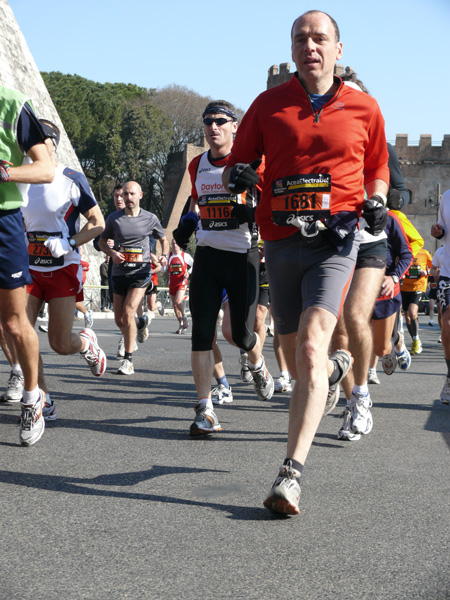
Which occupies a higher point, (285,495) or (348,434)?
(285,495)

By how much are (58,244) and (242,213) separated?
52.1 inches

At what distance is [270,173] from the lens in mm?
4707

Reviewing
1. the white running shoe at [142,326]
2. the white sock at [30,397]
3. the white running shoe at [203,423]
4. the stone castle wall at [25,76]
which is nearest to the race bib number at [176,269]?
the white running shoe at [142,326]

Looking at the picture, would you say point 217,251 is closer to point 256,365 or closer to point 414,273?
point 256,365

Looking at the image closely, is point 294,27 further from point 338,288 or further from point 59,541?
point 59,541

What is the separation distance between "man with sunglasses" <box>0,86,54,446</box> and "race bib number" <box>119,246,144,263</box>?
5.23 metres

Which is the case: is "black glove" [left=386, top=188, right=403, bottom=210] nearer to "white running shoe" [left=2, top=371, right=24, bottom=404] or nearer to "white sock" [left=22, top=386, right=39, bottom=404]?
"white sock" [left=22, top=386, right=39, bottom=404]

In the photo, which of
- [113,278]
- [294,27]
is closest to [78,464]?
[294,27]

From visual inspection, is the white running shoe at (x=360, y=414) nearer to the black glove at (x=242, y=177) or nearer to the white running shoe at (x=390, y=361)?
the black glove at (x=242, y=177)

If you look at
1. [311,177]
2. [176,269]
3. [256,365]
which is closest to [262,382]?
[256,365]

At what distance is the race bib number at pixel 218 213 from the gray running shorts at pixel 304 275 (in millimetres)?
1843

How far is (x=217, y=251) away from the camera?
6613 mm

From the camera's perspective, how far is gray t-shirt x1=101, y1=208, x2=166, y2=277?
10.7m

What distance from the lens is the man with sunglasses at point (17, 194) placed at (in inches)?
205
